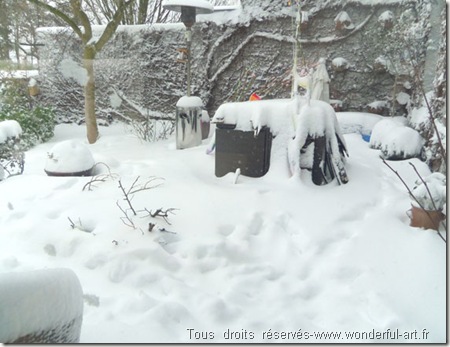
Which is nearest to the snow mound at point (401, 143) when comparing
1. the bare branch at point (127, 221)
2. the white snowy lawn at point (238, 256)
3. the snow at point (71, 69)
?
the white snowy lawn at point (238, 256)

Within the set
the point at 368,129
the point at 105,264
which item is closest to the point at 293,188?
the point at 105,264

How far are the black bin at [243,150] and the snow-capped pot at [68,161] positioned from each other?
0.97 metres

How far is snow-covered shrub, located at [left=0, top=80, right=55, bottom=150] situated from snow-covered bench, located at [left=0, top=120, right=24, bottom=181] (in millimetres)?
101

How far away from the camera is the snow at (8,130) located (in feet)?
9.18

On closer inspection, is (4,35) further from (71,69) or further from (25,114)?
(71,69)

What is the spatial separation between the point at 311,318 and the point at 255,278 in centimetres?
30

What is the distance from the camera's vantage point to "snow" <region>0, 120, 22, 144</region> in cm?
280

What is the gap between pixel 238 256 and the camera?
66.9 inches

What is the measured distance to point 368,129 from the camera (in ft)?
13.4

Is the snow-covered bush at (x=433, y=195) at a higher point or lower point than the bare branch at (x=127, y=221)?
higher

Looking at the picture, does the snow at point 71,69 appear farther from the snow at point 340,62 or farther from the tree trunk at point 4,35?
the snow at point 340,62

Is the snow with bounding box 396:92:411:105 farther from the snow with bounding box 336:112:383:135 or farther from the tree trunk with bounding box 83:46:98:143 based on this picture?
the tree trunk with bounding box 83:46:98:143

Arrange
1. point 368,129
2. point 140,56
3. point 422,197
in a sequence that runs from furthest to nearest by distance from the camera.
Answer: point 140,56, point 368,129, point 422,197

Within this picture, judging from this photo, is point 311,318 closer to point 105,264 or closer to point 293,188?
point 105,264
